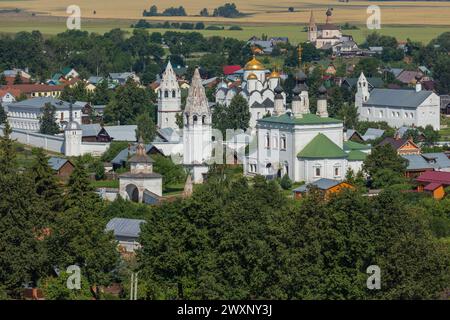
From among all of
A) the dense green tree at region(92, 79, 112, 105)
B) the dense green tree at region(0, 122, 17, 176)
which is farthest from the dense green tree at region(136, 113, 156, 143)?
the dense green tree at region(0, 122, 17, 176)

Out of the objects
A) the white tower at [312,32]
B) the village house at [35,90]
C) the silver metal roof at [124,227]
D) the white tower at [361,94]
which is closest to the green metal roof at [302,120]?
the silver metal roof at [124,227]

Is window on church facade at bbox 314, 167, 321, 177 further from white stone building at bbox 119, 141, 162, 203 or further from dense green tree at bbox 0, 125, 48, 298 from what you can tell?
dense green tree at bbox 0, 125, 48, 298

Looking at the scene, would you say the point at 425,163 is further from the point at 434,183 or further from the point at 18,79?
the point at 18,79

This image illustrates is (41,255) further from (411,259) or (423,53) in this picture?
(423,53)

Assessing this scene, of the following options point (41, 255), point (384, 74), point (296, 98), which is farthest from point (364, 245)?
point (384, 74)

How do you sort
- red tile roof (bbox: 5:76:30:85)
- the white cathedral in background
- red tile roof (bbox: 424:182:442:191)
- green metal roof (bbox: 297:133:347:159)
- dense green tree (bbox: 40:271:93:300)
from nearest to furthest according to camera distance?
dense green tree (bbox: 40:271:93:300) → red tile roof (bbox: 424:182:442:191) → green metal roof (bbox: 297:133:347:159) → the white cathedral in background → red tile roof (bbox: 5:76:30:85)

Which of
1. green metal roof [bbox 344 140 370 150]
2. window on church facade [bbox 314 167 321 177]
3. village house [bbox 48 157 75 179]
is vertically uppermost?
green metal roof [bbox 344 140 370 150]

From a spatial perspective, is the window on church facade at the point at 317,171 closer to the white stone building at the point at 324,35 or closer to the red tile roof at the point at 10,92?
the red tile roof at the point at 10,92

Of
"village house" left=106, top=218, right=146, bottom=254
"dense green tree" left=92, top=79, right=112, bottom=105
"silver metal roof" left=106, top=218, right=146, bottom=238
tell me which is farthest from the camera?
"dense green tree" left=92, top=79, right=112, bottom=105
